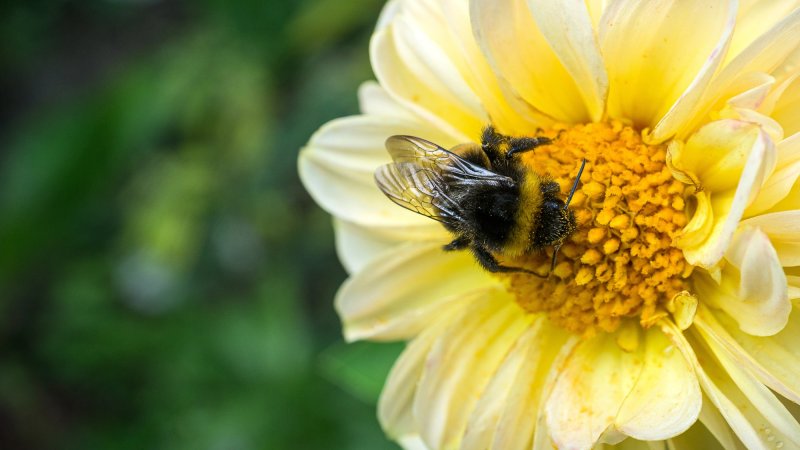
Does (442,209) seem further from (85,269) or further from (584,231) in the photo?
(85,269)

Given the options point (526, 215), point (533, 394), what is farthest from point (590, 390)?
point (526, 215)

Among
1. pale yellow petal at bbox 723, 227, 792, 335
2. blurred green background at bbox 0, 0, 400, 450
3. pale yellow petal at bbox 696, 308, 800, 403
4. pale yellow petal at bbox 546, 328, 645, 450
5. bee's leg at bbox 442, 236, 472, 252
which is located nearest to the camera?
pale yellow petal at bbox 723, 227, 792, 335

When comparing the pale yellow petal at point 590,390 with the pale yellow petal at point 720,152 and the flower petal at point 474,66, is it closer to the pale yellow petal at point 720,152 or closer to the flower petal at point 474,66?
the pale yellow petal at point 720,152

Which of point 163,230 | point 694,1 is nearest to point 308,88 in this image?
point 163,230

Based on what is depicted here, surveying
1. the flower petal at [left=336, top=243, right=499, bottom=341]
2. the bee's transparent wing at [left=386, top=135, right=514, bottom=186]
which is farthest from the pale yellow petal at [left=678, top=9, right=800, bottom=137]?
the flower petal at [left=336, top=243, right=499, bottom=341]

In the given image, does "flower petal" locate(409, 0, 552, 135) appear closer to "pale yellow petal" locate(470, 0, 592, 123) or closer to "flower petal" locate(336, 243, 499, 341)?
"pale yellow petal" locate(470, 0, 592, 123)

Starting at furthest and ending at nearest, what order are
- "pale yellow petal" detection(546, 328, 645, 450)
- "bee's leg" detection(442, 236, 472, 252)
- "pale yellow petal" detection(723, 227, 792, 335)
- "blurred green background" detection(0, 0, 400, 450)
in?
"blurred green background" detection(0, 0, 400, 450) → "bee's leg" detection(442, 236, 472, 252) → "pale yellow petal" detection(546, 328, 645, 450) → "pale yellow petal" detection(723, 227, 792, 335)

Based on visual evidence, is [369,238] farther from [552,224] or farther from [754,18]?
[754,18]
